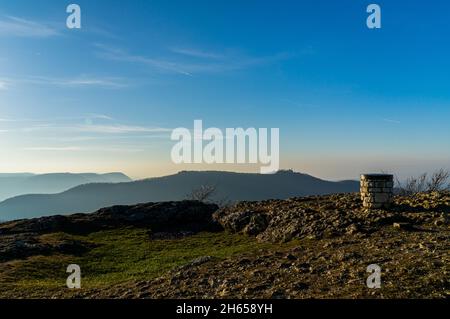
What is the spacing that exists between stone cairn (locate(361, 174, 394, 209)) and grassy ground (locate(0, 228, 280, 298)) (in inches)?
356

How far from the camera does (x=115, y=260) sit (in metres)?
33.0

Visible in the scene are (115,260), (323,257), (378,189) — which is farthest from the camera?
(115,260)

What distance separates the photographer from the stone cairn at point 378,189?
104ft

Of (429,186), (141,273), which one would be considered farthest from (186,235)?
(429,186)

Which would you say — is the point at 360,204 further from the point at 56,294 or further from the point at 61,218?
the point at 61,218

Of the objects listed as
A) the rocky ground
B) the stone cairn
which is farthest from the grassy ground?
the stone cairn

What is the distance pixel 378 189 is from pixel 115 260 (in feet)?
70.2

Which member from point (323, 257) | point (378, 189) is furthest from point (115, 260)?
point (378, 189)

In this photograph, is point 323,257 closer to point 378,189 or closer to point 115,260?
point 378,189

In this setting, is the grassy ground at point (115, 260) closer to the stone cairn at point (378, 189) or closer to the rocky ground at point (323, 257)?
the rocky ground at point (323, 257)

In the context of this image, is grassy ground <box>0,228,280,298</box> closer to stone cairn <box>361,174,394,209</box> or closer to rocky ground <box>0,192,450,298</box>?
rocky ground <box>0,192,450,298</box>

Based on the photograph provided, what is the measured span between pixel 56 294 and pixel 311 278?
12.9 m

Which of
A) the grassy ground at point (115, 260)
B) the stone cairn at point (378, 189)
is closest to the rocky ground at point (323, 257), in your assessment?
the stone cairn at point (378, 189)

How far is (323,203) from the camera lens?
3894cm
